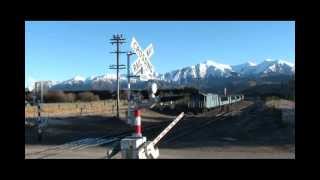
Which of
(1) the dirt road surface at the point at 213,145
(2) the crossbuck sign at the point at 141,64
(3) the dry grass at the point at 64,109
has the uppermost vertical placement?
(2) the crossbuck sign at the point at 141,64

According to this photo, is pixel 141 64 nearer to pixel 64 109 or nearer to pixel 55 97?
pixel 64 109

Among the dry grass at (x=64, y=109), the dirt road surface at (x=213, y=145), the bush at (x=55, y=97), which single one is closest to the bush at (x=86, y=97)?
the bush at (x=55, y=97)

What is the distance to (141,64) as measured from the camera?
33.1 feet

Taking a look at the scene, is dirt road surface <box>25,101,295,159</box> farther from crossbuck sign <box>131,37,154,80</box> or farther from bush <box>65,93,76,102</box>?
bush <box>65,93,76,102</box>

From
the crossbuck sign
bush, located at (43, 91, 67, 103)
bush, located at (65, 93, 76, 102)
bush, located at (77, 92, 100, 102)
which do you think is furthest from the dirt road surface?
bush, located at (77, 92, 100, 102)

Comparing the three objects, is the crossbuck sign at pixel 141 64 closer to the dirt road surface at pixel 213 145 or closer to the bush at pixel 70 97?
the dirt road surface at pixel 213 145

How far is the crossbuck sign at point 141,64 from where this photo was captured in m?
9.88

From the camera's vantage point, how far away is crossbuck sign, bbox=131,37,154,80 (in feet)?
32.4

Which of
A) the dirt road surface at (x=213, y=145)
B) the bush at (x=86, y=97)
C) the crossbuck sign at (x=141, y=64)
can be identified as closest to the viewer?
the crossbuck sign at (x=141, y=64)

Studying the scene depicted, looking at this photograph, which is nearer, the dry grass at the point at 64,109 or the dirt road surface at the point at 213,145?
the dirt road surface at the point at 213,145

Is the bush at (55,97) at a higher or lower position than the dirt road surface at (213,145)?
higher

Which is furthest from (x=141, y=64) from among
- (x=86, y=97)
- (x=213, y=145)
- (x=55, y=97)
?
(x=86, y=97)
